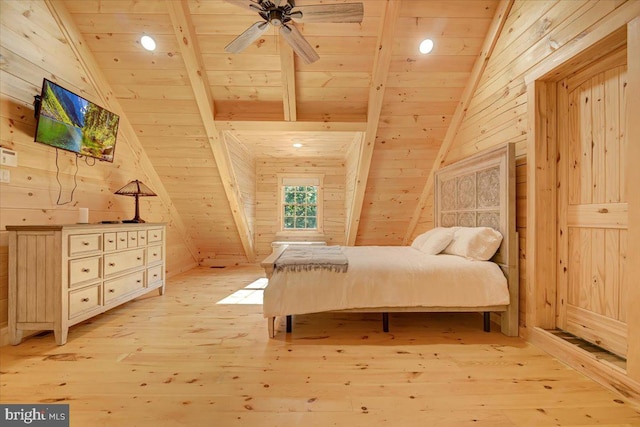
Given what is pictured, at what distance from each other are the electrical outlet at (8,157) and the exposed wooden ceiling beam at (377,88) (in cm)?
313

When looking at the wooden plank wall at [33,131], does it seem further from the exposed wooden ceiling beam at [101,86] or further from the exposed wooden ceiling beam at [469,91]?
the exposed wooden ceiling beam at [469,91]

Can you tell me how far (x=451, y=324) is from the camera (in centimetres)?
253

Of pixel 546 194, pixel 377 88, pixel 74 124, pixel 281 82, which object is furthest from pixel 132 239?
pixel 546 194

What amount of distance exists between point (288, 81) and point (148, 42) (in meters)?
1.38

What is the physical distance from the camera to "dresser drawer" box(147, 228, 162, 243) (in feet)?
10.3

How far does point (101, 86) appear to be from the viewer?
2.95 meters

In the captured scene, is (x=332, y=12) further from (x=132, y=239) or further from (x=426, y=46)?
(x=132, y=239)

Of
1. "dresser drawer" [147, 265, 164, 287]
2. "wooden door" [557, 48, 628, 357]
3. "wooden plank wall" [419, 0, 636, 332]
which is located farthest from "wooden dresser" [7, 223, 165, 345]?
"wooden door" [557, 48, 628, 357]

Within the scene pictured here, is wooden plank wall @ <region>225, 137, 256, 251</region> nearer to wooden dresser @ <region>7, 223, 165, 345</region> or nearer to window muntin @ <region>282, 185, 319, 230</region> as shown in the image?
window muntin @ <region>282, 185, 319, 230</region>

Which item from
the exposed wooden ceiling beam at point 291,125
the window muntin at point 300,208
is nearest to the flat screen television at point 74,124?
the exposed wooden ceiling beam at point 291,125

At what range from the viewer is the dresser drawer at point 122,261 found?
2484 mm

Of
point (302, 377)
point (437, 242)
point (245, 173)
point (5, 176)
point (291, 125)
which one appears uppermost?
point (291, 125)

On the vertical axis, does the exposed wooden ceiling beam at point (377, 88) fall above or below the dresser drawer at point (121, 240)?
above

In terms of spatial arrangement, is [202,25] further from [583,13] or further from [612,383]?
[612,383]
